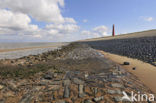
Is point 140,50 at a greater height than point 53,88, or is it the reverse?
point 140,50

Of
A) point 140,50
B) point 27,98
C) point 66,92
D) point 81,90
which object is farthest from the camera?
point 140,50

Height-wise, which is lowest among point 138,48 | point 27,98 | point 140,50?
point 27,98

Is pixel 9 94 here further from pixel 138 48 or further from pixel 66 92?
pixel 138 48

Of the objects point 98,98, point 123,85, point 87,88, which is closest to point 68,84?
point 87,88

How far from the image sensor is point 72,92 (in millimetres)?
4129

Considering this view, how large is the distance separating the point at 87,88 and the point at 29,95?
292cm

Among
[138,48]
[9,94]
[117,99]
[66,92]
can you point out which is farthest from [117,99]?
[138,48]

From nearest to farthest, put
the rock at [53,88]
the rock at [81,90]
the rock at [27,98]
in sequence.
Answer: the rock at [27,98], the rock at [81,90], the rock at [53,88]

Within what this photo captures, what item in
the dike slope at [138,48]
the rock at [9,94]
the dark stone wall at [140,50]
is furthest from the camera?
the dike slope at [138,48]

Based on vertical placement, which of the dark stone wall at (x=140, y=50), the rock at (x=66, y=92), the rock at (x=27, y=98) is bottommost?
the rock at (x=27, y=98)

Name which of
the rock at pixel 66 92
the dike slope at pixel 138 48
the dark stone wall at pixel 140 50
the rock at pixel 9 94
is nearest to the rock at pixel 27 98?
the rock at pixel 9 94

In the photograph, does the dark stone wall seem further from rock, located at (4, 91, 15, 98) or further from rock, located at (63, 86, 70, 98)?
rock, located at (4, 91, 15, 98)

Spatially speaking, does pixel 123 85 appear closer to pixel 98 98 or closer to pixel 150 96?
pixel 150 96

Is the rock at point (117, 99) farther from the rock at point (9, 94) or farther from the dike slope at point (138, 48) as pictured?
the dike slope at point (138, 48)
